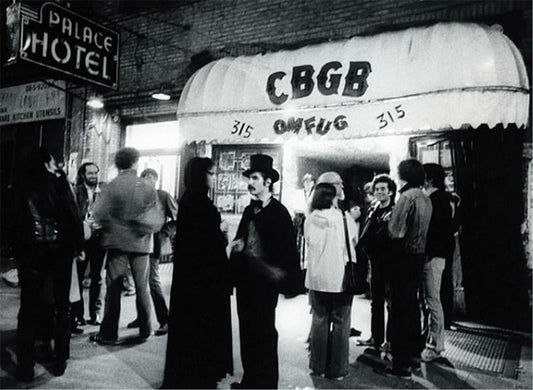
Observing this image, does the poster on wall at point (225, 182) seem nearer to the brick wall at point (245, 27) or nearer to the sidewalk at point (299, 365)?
the brick wall at point (245, 27)

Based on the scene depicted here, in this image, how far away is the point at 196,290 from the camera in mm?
3766

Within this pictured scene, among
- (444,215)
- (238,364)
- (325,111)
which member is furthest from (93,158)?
(444,215)

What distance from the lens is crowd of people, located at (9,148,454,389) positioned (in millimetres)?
3742

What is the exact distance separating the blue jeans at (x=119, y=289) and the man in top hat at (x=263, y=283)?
176cm

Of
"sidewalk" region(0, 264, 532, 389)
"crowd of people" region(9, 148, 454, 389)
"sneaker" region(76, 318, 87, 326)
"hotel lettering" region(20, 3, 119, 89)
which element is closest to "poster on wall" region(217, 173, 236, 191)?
"hotel lettering" region(20, 3, 119, 89)

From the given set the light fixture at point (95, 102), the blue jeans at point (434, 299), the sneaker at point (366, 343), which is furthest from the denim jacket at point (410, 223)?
the light fixture at point (95, 102)

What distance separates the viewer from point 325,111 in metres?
6.50

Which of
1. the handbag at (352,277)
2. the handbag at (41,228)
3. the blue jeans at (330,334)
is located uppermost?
the handbag at (41,228)

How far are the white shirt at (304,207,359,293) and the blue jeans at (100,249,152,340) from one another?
2005mm

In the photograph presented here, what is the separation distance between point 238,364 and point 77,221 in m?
2.14

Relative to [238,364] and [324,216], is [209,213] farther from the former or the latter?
[238,364]

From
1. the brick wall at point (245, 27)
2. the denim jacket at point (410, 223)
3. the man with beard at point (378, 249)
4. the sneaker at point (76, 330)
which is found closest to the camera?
the denim jacket at point (410, 223)

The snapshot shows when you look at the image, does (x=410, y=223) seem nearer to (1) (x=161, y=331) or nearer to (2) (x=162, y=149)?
(1) (x=161, y=331)

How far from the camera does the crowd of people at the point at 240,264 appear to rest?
3742 millimetres
